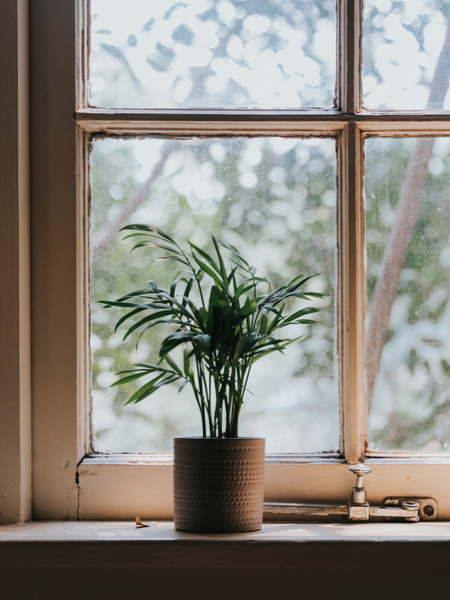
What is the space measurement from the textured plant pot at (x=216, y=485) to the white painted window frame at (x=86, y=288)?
0.51 ft

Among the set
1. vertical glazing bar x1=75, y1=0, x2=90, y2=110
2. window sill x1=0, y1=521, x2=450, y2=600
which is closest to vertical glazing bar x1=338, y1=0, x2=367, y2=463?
window sill x1=0, y1=521, x2=450, y2=600

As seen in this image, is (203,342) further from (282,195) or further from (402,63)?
(402,63)

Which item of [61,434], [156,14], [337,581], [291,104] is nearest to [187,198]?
[291,104]

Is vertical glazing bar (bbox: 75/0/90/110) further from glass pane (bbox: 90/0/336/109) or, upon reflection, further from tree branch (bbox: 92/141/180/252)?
tree branch (bbox: 92/141/180/252)

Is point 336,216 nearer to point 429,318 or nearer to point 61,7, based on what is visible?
point 429,318

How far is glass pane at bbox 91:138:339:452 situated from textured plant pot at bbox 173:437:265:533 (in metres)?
0.19

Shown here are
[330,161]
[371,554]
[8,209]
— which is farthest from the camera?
[330,161]

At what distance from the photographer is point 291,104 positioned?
4.30ft

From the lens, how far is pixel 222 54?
4.31 ft

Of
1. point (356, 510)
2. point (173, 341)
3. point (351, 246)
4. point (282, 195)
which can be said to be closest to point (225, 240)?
point (282, 195)

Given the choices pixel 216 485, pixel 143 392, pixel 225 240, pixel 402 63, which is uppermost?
pixel 402 63

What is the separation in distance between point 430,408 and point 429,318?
0.60 ft

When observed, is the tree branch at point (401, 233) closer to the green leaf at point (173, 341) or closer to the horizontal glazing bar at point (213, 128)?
the horizontal glazing bar at point (213, 128)

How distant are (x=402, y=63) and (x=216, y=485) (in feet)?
3.07
